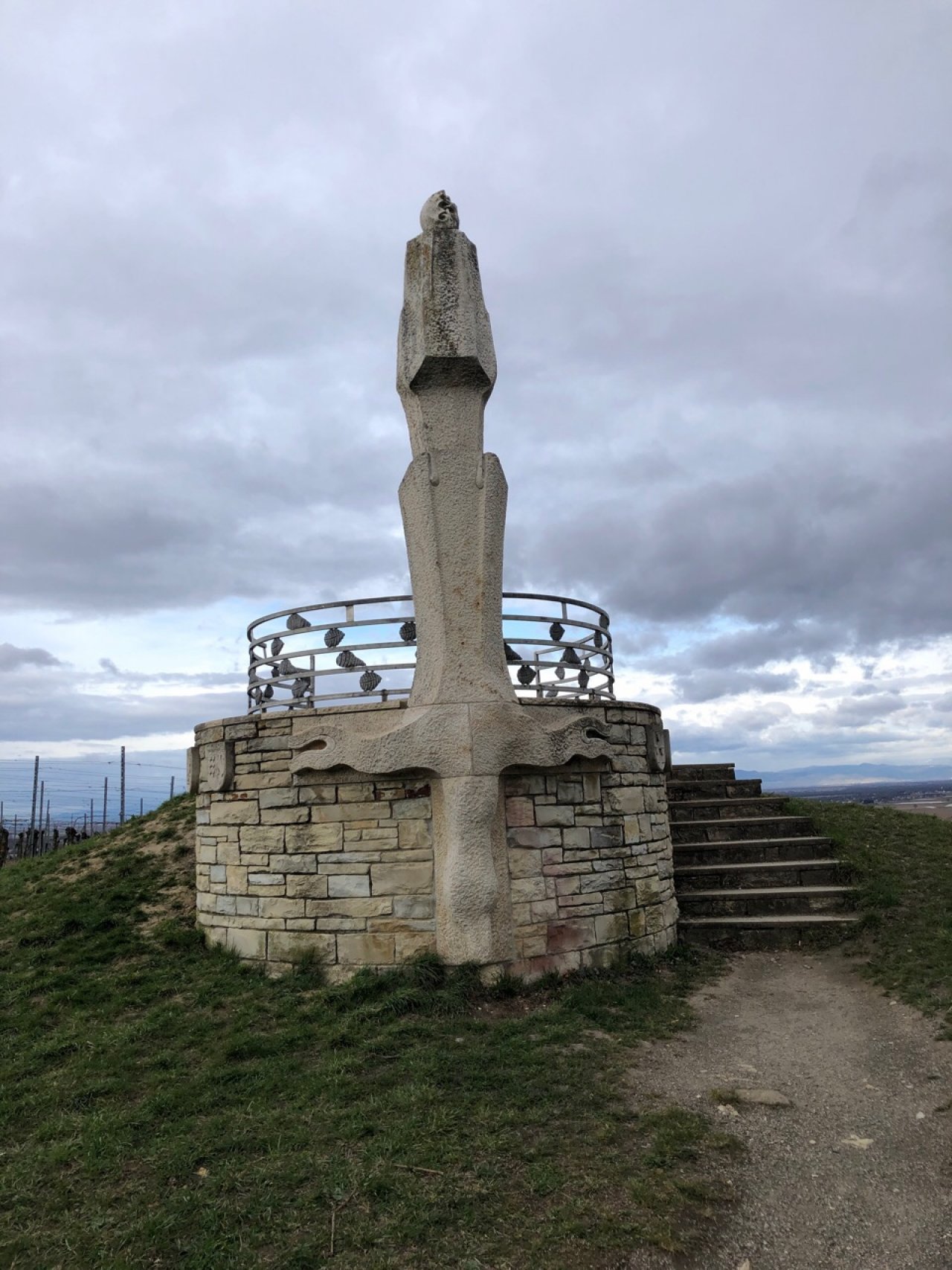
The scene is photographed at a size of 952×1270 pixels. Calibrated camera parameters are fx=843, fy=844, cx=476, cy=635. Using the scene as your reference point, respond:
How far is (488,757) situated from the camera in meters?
6.81

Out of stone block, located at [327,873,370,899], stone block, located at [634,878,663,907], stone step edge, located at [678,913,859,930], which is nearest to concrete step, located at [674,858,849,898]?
stone step edge, located at [678,913,859,930]

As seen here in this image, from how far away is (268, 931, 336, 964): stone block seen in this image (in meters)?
6.98

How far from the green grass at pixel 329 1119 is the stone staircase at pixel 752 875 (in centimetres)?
103

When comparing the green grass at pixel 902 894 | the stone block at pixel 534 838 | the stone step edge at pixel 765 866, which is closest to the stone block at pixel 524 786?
the stone block at pixel 534 838

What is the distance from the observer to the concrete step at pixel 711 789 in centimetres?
1106

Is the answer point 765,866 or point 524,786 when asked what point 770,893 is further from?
point 524,786

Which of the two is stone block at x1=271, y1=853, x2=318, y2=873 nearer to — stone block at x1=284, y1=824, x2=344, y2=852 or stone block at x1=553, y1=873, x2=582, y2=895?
stone block at x1=284, y1=824, x2=344, y2=852

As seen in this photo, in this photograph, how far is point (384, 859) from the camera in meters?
6.96

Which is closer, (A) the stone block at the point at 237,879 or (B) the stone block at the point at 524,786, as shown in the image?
(B) the stone block at the point at 524,786

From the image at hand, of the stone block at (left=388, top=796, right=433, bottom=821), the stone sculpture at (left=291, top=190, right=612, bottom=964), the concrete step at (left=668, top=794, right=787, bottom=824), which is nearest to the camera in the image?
the stone sculpture at (left=291, top=190, right=612, bottom=964)

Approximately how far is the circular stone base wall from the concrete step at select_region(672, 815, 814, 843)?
2.06m

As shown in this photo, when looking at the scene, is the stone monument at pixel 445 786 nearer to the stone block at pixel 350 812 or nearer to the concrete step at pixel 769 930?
the stone block at pixel 350 812

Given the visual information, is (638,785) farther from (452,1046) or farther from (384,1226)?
(384,1226)

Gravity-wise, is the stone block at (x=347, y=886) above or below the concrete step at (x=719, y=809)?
below
